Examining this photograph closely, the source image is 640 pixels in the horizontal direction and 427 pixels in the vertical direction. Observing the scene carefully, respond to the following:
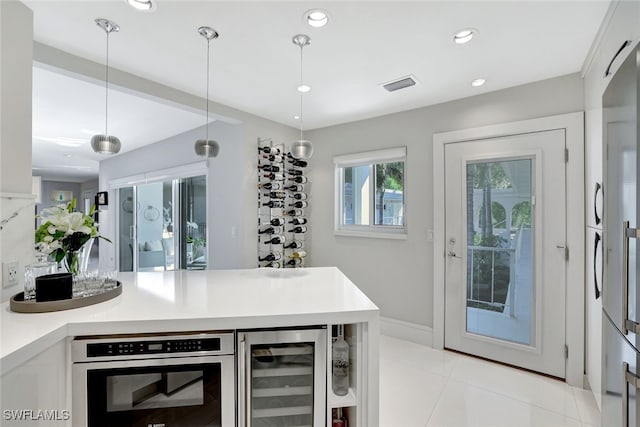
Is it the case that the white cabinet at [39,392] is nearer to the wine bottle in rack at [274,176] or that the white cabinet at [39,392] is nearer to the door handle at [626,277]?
the door handle at [626,277]

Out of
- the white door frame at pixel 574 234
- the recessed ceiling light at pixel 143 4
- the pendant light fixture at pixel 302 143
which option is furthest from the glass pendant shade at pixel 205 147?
the white door frame at pixel 574 234

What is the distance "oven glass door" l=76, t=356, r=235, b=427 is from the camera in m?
1.18

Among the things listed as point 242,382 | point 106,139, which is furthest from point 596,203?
point 106,139

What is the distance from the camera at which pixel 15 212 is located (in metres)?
1.47

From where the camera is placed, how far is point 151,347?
3.85 ft

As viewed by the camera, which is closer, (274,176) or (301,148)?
(301,148)

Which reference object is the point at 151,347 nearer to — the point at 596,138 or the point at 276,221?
the point at 276,221

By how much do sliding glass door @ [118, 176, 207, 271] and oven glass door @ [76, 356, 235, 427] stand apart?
3000 millimetres

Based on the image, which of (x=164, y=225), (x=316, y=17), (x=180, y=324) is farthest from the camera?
(x=164, y=225)

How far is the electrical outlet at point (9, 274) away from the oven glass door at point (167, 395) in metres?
0.76

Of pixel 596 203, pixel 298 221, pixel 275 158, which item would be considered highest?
pixel 275 158

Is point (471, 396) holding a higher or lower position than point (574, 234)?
lower

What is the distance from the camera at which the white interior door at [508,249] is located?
243 centimetres

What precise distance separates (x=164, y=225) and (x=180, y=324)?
4487mm
